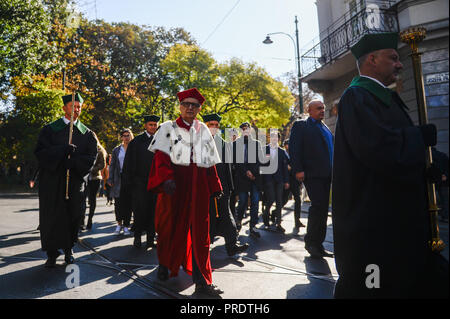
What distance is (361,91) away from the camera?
2223 millimetres

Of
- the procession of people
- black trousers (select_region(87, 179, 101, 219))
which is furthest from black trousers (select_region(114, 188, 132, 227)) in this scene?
black trousers (select_region(87, 179, 101, 219))

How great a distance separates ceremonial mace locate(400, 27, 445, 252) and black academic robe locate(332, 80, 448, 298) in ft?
0.19

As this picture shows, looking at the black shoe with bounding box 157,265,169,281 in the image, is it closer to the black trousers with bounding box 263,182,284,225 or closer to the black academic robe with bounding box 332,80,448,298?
the black academic robe with bounding box 332,80,448,298

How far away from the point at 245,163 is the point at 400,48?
183 inches

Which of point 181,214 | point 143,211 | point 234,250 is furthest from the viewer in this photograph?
point 143,211

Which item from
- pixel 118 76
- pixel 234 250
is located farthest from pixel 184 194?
pixel 118 76

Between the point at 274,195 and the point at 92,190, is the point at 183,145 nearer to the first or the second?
the point at 274,195

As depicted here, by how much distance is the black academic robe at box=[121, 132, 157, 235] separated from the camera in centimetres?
579

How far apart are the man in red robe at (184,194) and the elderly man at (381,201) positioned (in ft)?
5.11

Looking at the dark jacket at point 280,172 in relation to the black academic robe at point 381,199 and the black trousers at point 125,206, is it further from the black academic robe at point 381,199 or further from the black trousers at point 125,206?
the black academic robe at point 381,199

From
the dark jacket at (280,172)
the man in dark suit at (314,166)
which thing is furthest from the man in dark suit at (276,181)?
the man in dark suit at (314,166)

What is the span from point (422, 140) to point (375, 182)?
0.35m

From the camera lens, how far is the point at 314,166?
16.7 feet
